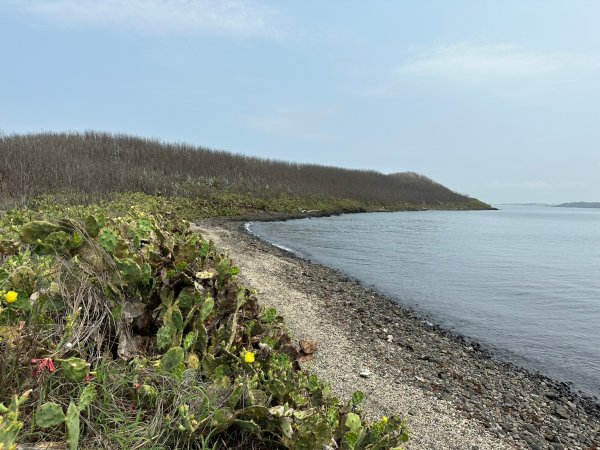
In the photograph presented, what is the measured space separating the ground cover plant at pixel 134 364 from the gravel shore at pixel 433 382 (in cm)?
195

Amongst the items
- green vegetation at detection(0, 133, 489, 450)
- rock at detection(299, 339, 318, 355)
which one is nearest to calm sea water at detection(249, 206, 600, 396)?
rock at detection(299, 339, 318, 355)

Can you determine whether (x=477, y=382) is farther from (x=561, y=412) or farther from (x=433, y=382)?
(x=561, y=412)

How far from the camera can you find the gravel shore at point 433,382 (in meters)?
4.77

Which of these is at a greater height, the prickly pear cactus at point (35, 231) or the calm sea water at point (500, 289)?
the prickly pear cactus at point (35, 231)

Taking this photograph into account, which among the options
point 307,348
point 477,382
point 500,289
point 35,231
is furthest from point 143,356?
point 500,289

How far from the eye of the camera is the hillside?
89.5ft

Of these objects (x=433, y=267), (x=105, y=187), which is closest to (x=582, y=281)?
(x=433, y=267)

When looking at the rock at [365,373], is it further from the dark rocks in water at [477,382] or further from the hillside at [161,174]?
the hillside at [161,174]

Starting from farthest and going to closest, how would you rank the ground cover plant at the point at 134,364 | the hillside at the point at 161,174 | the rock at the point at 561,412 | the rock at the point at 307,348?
the hillside at the point at 161,174 → the rock at the point at 307,348 → the rock at the point at 561,412 → the ground cover plant at the point at 134,364

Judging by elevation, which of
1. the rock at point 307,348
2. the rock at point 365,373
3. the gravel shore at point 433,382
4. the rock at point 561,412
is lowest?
the rock at point 561,412

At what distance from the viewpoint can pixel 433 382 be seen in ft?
19.9

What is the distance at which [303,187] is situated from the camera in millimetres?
62938

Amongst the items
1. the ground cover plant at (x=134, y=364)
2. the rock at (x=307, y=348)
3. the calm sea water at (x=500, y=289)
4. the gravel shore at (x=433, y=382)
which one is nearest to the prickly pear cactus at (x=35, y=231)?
the ground cover plant at (x=134, y=364)

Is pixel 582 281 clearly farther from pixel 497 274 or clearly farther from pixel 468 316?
pixel 468 316
